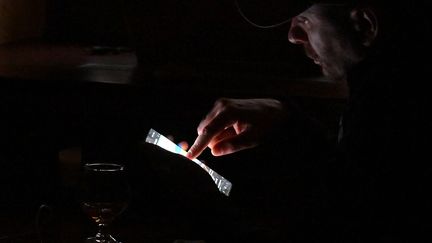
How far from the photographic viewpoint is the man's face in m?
1.60

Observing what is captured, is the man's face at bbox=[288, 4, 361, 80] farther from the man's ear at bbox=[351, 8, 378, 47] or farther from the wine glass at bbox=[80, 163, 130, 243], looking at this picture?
the wine glass at bbox=[80, 163, 130, 243]

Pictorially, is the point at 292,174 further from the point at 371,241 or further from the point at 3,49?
the point at 3,49

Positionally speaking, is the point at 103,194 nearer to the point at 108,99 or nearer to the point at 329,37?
the point at 329,37

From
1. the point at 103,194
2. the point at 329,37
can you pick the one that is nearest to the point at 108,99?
the point at 103,194

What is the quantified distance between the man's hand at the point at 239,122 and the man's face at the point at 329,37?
257 mm

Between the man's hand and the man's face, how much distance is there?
0.26 meters

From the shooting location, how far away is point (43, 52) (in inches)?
155

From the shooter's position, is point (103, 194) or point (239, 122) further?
point (239, 122)

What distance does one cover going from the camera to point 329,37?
1664 mm

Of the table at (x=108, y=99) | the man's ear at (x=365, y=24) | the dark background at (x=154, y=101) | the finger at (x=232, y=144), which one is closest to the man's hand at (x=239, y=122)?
the finger at (x=232, y=144)

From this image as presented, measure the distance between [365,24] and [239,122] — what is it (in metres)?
0.58

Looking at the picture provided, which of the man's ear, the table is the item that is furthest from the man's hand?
the man's ear

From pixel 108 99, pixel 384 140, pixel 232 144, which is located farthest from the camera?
pixel 108 99

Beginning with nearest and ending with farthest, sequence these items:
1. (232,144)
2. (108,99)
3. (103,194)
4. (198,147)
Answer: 1. (103,194)
2. (198,147)
3. (232,144)
4. (108,99)
